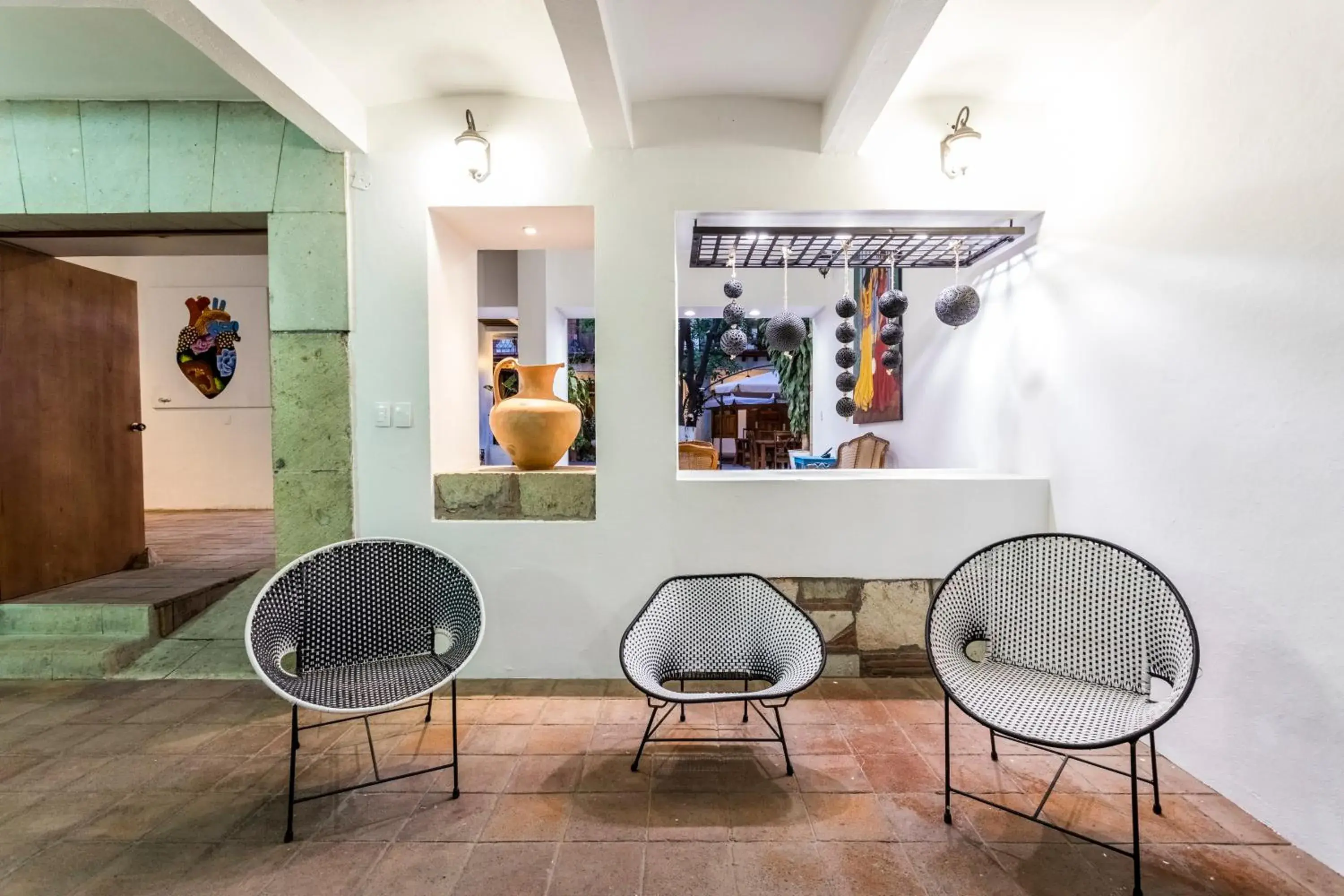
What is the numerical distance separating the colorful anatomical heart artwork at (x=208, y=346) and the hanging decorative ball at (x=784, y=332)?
578cm

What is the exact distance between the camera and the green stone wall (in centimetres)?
252

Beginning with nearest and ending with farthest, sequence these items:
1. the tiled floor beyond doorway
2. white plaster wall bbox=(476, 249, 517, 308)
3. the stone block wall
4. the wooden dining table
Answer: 1. the stone block wall
2. the tiled floor beyond doorway
3. white plaster wall bbox=(476, 249, 517, 308)
4. the wooden dining table

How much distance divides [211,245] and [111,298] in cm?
91

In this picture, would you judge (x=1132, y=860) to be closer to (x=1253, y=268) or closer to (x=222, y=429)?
(x=1253, y=268)

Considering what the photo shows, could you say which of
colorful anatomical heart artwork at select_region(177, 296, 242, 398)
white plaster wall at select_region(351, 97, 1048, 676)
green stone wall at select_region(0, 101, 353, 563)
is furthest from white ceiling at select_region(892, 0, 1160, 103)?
colorful anatomical heart artwork at select_region(177, 296, 242, 398)

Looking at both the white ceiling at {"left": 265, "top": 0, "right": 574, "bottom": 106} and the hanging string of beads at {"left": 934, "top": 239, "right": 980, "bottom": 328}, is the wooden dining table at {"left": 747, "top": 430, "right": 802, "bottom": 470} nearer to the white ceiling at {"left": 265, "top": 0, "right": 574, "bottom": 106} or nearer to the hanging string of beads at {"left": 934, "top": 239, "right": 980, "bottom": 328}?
the hanging string of beads at {"left": 934, "top": 239, "right": 980, "bottom": 328}

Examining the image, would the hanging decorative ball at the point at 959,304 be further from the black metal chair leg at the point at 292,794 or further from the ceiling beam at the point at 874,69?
the black metal chair leg at the point at 292,794

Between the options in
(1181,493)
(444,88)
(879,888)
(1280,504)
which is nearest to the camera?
(879,888)

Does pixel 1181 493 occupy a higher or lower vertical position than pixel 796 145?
lower

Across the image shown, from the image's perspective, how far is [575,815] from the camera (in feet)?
5.61

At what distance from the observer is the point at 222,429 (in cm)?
591

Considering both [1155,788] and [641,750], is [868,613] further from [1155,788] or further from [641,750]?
[641,750]

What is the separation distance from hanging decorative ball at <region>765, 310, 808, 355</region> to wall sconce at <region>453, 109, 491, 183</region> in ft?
5.02

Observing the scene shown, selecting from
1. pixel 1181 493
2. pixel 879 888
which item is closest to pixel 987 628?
pixel 1181 493
